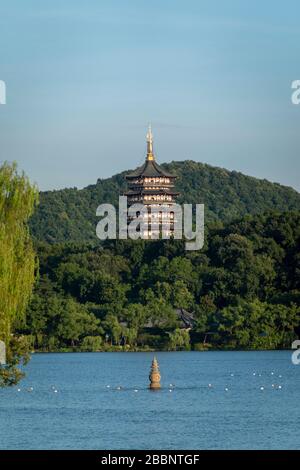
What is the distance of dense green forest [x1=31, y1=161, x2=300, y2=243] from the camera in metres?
117

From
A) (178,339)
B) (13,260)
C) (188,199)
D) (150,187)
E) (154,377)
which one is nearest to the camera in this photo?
(13,260)

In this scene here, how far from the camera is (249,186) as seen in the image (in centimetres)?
14388

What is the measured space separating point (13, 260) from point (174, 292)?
45.9 metres

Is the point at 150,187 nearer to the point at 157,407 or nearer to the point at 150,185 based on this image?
the point at 150,185

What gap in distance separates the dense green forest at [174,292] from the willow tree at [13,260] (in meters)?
37.5

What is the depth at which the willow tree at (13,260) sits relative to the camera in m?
25.8

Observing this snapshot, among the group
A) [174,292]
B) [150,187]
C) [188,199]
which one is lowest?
[174,292]

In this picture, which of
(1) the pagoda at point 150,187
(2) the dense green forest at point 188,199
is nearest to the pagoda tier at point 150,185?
(1) the pagoda at point 150,187

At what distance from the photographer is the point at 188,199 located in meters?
136

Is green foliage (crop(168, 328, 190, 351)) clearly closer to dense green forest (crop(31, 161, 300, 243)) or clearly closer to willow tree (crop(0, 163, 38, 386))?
willow tree (crop(0, 163, 38, 386))

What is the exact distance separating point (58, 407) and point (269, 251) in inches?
1510

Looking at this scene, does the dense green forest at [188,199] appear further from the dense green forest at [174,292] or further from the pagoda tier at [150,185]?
the dense green forest at [174,292]

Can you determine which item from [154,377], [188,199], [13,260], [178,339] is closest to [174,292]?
[178,339]
